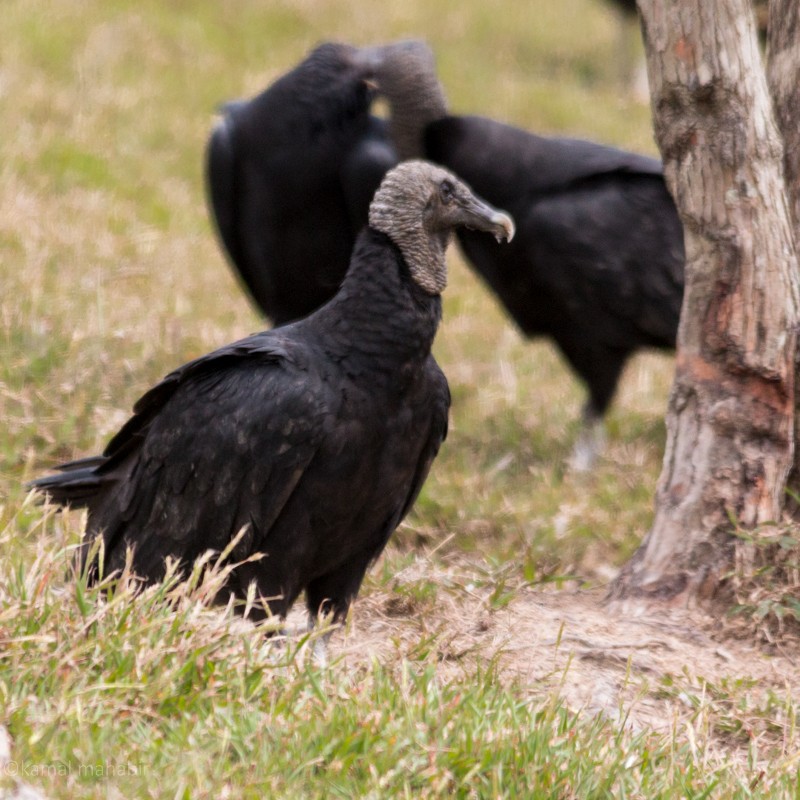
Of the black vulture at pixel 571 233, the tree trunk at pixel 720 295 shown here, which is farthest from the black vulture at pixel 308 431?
the black vulture at pixel 571 233

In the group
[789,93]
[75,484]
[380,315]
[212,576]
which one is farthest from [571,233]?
[212,576]

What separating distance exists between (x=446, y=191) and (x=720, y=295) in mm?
717

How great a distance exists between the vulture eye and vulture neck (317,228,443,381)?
8.2 inches

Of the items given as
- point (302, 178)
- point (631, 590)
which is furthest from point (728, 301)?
point (302, 178)

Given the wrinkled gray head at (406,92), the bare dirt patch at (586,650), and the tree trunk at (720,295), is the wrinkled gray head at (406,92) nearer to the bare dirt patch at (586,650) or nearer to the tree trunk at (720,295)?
the tree trunk at (720,295)

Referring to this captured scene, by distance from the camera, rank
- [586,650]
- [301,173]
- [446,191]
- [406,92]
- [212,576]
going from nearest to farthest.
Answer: [212,576], [586,650], [446,191], [301,173], [406,92]

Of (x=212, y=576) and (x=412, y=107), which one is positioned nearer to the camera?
(x=212, y=576)

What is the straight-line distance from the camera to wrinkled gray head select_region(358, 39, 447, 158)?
17.6 feet

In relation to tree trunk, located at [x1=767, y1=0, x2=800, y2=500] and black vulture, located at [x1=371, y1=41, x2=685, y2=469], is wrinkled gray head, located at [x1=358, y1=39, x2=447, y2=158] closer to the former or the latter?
black vulture, located at [x1=371, y1=41, x2=685, y2=469]

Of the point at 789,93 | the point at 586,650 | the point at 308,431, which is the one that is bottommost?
the point at 586,650

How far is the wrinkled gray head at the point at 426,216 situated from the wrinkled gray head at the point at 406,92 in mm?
2243

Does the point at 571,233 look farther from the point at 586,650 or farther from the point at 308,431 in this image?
the point at 308,431

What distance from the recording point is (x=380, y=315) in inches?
116

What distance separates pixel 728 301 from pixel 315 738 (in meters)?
1.60
